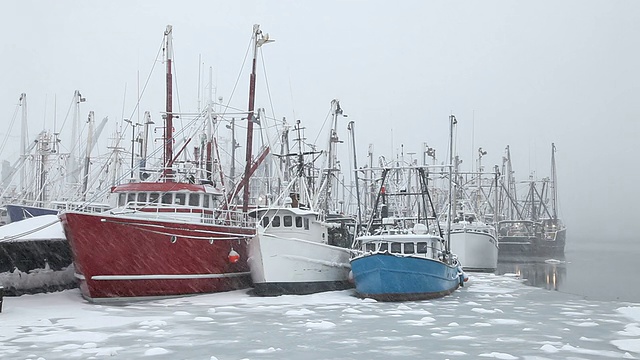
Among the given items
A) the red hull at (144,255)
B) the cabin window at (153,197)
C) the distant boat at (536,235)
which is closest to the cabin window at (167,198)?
the cabin window at (153,197)

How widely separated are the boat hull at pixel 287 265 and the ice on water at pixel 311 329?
0.88m

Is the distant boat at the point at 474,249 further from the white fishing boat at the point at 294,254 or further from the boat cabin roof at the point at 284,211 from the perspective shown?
the boat cabin roof at the point at 284,211

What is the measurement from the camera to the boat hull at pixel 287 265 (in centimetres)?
2256

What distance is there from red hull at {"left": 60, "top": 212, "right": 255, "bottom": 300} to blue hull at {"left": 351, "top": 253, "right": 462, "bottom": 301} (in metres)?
4.83

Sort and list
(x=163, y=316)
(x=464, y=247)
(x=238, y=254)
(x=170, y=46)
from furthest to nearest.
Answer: (x=464, y=247), (x=170, y=46), (x=238, y=254), (x=163, y=316)

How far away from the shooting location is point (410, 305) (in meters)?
20.9

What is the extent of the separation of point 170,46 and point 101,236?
10.1 metres

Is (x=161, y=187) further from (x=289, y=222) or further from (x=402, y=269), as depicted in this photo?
(x=402, y=269)

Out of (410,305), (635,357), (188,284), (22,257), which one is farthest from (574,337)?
(22,257)

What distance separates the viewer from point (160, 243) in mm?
20734

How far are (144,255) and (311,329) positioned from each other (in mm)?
7736

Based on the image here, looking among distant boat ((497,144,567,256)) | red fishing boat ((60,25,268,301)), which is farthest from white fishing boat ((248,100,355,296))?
distant boat ((497,144,567,256))

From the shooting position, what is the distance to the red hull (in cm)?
1933

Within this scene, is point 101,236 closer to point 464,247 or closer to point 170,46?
point 170,46
